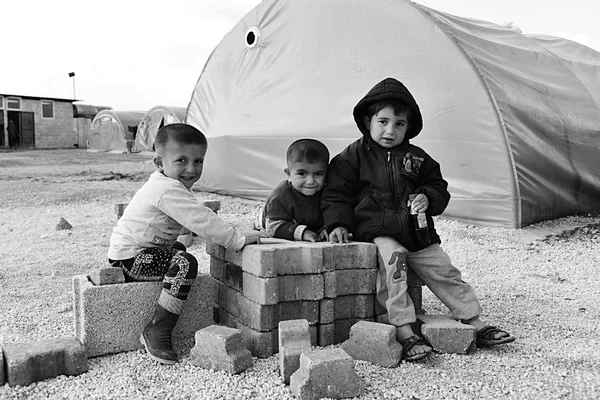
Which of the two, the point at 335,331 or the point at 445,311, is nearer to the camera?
the point at 335,331

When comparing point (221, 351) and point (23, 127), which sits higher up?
point (23, 127)

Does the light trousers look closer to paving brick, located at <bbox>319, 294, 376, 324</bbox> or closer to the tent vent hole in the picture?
paving brick, located at <bbox>319, 294, 376, 324</bbox>

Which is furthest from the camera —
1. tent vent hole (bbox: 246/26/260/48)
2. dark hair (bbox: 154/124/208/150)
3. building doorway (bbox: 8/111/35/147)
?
building doorway (bbox: 8/111/35/147)

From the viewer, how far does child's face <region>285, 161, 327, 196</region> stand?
3480 mm

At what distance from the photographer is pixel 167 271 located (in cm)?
309

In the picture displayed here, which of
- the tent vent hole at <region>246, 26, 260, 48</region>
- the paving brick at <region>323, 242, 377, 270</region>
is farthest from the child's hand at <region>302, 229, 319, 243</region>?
the tent vent hole at <region>246, 26, 260, 48</region>

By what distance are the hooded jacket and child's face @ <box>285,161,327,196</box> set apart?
0.07 m

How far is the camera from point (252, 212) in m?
8.20

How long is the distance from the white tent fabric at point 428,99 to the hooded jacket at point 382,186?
11.5 ft

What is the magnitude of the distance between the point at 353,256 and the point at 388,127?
0.77 meters

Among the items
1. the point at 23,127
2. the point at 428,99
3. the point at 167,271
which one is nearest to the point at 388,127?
the point at 167,271

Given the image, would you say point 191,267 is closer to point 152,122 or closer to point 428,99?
point 428,99

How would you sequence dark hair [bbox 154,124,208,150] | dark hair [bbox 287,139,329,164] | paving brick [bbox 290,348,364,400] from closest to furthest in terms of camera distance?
paving brick [bbox 290,348,364,400] < dark hair [bbox 154,124,208,150] < dark hair [bbox 287,139,329,164]

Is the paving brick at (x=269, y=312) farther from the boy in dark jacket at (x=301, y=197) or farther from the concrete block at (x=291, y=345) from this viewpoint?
the boy in dark jacket at (x=301, y=197)
